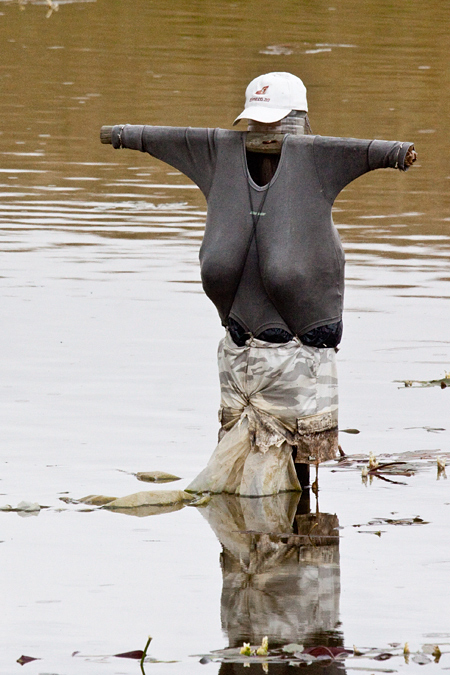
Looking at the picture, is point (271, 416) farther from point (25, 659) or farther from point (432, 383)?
point (432, 383)

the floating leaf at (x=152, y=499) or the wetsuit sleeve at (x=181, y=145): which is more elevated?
the wetsuit sleeve at (x=181, y=145)

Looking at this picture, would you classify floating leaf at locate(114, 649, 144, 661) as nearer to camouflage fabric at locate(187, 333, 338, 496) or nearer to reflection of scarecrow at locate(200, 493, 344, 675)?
reflection of scarecrow at locate(200, 493, 344, 675)

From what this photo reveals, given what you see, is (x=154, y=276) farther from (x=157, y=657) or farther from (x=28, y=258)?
(x=157, y=657)

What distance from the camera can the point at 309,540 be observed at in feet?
21.4

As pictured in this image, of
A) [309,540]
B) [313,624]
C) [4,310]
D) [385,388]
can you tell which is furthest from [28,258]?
[313,624]

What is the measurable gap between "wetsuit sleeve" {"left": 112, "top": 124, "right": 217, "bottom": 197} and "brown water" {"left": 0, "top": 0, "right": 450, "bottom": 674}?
1.50 meters

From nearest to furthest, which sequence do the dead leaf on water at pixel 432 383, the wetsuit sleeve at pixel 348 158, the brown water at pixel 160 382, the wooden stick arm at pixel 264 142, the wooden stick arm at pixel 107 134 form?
the brown water at pixel 160 382, the wetsuit sleeve at pixel 348 158, the wooden stick arm at pixel 264 142, the wooden stick arm at pixel 107 134, the dead leaf on water at pixel 432 383

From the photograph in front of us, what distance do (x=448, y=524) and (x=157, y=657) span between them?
1974 millimetres

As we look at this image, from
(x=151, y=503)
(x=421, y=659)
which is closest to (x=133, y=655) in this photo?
(x=421, y=659)

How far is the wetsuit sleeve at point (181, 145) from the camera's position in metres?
7.20

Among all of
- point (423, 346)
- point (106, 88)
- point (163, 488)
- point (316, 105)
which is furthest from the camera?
point (106, 88)

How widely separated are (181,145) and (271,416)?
1356mm

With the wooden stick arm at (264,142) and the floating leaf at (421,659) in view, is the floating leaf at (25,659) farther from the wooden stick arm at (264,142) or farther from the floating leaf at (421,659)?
the wooden stick arm at (264,142)

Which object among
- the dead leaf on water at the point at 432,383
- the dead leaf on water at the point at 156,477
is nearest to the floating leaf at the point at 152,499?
the dead leaf on water at the point at 156,477
